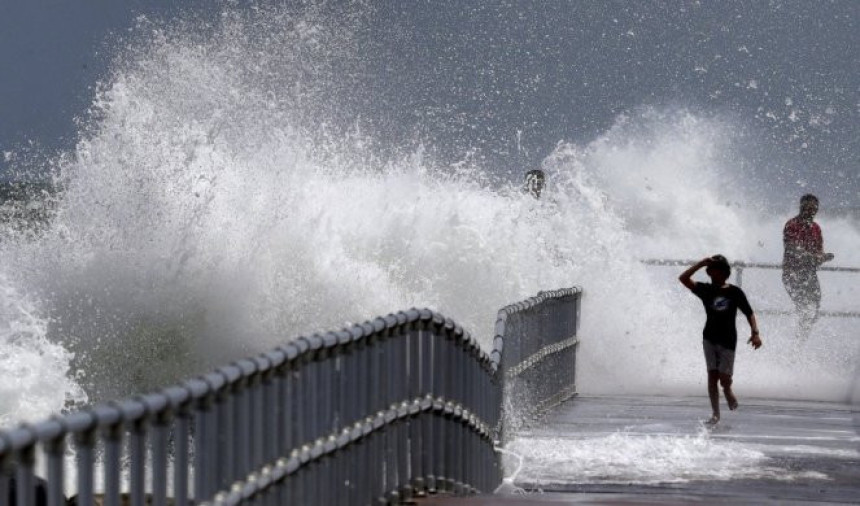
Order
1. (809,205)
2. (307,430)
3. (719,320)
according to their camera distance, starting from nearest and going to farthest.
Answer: (307,430) < (719,320) < (809,205)

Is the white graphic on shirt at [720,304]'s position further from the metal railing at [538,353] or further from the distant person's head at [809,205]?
the distant person's head at [809,205]

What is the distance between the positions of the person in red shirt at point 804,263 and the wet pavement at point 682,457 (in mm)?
4905

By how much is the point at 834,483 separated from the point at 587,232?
647 inches

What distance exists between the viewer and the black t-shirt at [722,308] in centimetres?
1728

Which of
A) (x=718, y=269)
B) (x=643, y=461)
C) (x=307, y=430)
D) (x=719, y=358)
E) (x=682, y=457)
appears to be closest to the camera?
(x=307, y=430)

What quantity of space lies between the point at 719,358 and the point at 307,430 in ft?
34.3

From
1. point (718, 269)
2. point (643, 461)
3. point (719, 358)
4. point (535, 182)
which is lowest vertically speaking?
point (643, 461)

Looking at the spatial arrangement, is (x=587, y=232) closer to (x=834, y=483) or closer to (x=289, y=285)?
(x=289, y=285)

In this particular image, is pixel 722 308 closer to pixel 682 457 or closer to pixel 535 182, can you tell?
pixel 682 457

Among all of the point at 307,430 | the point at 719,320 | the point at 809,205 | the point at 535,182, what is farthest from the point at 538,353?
the point at 535,182

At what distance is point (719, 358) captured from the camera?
17578 mm

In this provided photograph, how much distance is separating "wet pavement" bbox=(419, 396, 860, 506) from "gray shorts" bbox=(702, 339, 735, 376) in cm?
51

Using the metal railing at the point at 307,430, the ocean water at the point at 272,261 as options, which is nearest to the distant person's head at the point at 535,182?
the ocean water at the point at 272,261

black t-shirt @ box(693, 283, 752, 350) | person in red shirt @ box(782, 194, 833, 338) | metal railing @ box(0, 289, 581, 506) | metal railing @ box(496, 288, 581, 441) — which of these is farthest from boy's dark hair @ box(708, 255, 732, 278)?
person in red shirt @ box(782, 194, 833, 338)
